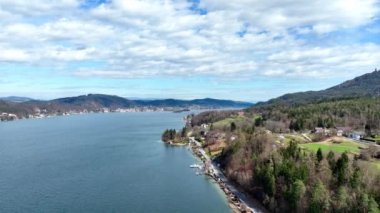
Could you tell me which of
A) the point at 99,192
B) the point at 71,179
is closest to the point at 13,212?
the point at 99,192

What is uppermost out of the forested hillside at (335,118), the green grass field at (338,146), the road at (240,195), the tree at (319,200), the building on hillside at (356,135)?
the forested hillside at (335,118)

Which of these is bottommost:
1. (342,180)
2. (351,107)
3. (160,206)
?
(160,206)

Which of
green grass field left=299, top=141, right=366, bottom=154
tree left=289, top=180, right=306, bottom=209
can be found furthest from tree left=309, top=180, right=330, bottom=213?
green grass field left=299, top=141, right=366, bottom=154

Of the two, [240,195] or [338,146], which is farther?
[338,146]

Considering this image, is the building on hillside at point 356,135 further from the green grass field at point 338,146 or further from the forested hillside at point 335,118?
the green grass field at point 338,146

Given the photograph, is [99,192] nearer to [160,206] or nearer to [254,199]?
[160,206]

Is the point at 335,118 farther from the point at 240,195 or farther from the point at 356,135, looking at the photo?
the point at 240,195

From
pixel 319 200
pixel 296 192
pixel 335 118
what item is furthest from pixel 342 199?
pixel 335 118

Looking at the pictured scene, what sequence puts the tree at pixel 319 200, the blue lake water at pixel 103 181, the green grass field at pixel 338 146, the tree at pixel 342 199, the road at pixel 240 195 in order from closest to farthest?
the tree at pixel 342 199, the tree at pixel 319 200, the road at pixel 240 195, the blue lake water at pixel 103 181, the green grass field at pixel 338 146

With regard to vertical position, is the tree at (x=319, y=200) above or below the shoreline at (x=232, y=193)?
above

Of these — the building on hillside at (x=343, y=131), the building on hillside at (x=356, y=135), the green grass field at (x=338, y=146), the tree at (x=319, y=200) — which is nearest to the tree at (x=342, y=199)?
the tree at (x=319, y=200)

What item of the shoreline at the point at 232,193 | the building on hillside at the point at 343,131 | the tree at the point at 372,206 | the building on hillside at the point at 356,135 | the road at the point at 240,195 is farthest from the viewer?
the building on hillside at the point at 343,131
